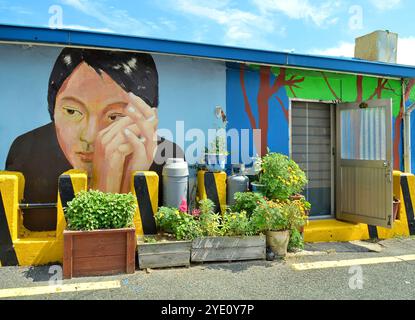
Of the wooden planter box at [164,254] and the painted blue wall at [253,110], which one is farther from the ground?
the painted blue wall at [253,110]

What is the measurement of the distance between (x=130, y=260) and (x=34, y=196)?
7.22ft

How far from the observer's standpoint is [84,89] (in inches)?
227

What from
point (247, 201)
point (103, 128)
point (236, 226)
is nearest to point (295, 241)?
point (247, 201)

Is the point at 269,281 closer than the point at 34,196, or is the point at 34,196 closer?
the point at 269,281

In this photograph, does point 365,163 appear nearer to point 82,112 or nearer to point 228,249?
point 228,249

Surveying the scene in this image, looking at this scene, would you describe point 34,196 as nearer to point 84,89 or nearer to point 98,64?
point 84,89

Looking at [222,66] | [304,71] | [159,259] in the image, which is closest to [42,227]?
[159,259]

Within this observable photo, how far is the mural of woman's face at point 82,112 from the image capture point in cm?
572

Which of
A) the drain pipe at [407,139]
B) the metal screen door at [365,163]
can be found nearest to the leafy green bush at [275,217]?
the metal screen door at [365,163]

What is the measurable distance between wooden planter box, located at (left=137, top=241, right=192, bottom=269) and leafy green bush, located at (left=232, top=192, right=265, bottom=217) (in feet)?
3.84

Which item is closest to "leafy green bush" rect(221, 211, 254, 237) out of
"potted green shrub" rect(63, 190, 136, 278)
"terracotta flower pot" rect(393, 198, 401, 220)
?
"potted green shrub" rect(63, 190, 136, 278)

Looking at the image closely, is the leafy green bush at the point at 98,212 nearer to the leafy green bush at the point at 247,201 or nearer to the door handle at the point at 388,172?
the leafy green bush at the point at 247,201

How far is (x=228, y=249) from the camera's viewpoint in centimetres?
498

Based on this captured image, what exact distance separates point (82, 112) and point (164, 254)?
2.75m
